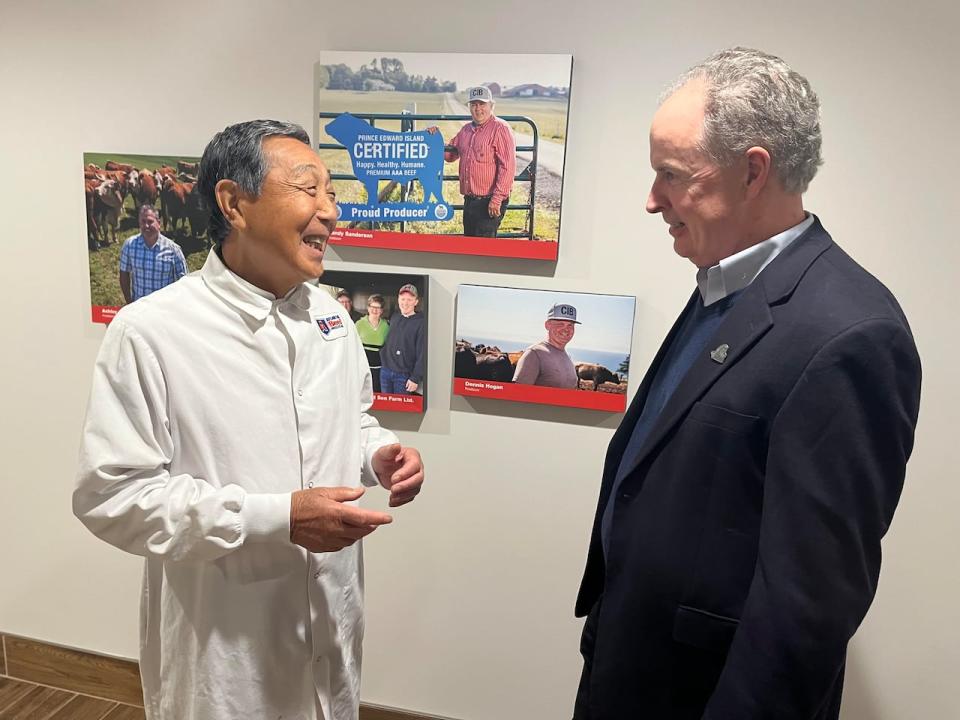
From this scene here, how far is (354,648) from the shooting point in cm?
149

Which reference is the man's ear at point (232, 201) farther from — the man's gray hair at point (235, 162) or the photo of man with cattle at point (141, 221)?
the photo of man with cattle at point (141, 221)

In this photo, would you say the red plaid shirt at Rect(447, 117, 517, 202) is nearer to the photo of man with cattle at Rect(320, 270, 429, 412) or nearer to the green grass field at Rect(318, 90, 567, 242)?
the green grass field at Rect(318, 90, 567, 242)

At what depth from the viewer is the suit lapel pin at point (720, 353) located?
1.04 m

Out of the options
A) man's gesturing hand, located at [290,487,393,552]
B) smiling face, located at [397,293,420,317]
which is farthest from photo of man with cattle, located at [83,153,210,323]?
man's gesturing hand, located at [290,487,393,552]

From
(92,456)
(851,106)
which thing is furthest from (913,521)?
(92,456)

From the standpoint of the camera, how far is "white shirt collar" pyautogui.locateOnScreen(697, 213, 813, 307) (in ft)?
3.54

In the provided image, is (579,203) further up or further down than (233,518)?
further up

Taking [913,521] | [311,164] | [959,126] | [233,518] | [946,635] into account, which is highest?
[959,126]

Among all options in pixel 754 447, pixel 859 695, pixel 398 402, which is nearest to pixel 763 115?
pixel 754 447

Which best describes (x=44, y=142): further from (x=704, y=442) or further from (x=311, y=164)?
(x=704, y=442)

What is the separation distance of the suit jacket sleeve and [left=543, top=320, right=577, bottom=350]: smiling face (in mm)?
970

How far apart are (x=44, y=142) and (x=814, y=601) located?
2.39m

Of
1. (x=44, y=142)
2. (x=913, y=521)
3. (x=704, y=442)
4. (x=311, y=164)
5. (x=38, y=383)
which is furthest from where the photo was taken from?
(x=38, y=383)

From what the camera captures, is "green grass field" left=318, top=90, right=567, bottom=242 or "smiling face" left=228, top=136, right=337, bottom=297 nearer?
"smiling face" left=228, top=136, right=337, bottom=297
